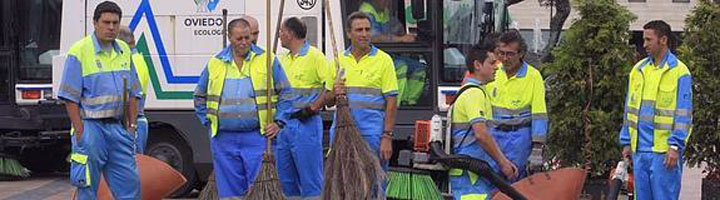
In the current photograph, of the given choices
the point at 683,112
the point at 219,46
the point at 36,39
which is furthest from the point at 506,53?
the point at 36,39

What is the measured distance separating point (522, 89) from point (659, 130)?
0.98 meters

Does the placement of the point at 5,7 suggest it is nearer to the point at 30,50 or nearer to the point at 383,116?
the point at 30,50

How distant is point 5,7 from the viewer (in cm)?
1374

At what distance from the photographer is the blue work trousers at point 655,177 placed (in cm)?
789

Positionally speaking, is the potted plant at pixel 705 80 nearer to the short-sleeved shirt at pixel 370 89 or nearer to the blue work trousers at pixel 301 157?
the short-sleeved shirt at pixel 370 89

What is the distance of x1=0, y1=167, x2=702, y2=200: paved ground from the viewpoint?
12.4m

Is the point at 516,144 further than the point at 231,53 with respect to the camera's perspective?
No

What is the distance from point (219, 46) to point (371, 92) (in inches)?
152

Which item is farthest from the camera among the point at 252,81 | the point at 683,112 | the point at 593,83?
the point at 593,83

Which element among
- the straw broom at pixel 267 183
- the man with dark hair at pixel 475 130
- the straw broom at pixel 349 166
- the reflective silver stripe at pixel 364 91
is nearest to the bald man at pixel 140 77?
the reflective silver stripe at pixel 364 91

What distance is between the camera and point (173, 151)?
12344 millimetres

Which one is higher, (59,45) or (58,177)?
(59,45)

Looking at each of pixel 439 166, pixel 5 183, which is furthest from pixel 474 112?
pixel 5 183

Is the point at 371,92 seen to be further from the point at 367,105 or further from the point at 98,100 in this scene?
the point at 98,100
